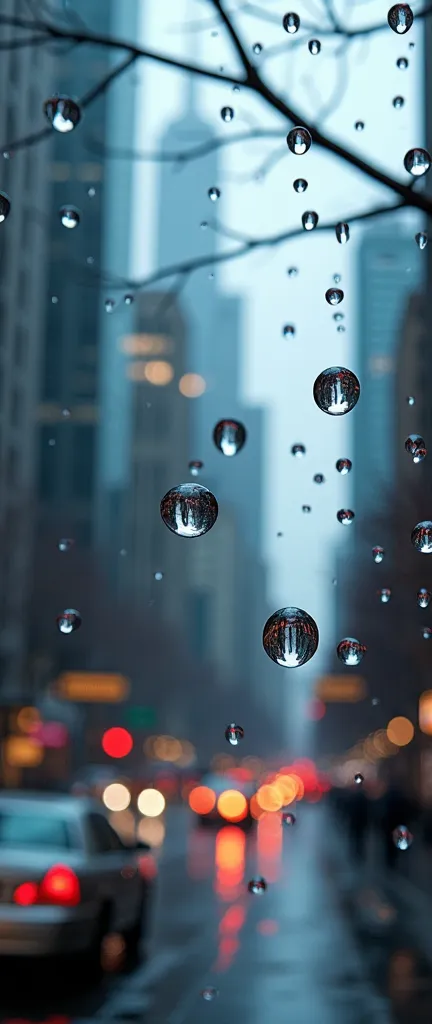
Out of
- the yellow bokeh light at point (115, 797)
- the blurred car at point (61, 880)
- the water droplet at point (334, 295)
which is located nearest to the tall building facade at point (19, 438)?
the yellow bokeh light at point (115, 797)

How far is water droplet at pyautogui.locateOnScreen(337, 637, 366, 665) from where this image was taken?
4973mm

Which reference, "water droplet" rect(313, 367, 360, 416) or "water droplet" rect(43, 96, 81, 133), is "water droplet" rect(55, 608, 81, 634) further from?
"water droplet" rect(43, 96, 81, 133)

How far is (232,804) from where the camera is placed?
35781 millimetres

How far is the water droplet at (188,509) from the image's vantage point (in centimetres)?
409

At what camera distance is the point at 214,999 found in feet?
30.5

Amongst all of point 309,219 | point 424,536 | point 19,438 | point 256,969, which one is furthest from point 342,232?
point 19,438

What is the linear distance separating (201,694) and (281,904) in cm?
8838

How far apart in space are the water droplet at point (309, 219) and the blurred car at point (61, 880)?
6047 millimetres

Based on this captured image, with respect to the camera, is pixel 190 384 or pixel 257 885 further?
pixel 190 384

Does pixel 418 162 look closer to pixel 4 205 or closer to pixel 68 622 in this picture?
pixel 4 205

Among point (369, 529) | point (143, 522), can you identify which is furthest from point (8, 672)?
point (143, 522)

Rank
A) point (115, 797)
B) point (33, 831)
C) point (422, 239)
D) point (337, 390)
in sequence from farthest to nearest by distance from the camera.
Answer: point (115, 797)
point (33, 831)
point (422, 239)
point (337, 390)

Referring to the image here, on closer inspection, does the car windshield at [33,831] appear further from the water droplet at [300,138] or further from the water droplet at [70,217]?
the water droplet at [300,138]

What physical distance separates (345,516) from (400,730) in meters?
34.9
